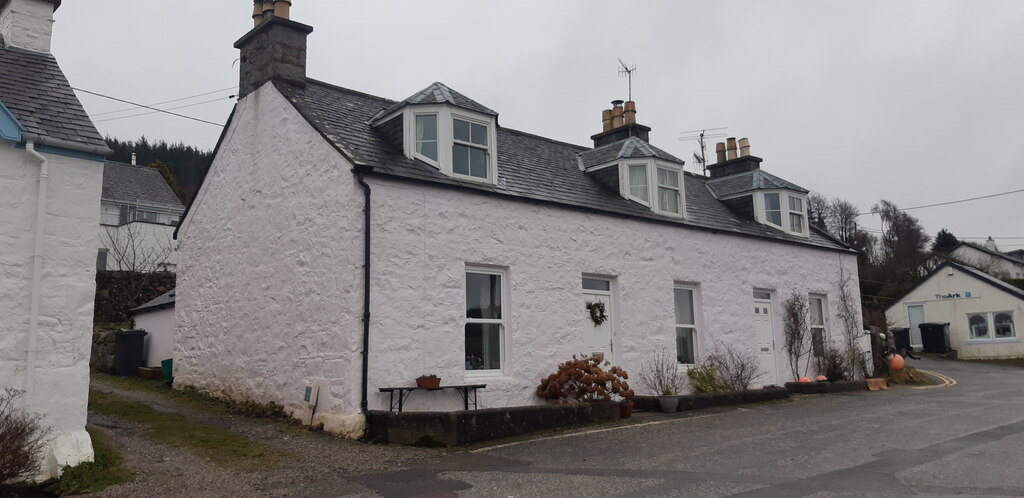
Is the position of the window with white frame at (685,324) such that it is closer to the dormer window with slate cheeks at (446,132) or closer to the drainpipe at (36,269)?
the dormer window with slate cheeks at (446,132)

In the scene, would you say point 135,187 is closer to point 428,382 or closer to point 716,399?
point 428,382

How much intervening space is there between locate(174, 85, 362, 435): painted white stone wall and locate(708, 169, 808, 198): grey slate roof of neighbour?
41.4ft

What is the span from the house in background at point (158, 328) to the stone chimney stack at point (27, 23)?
25.7 ft

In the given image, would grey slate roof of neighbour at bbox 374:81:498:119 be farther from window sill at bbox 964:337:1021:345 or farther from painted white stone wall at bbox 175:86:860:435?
window sill at bbox 964:337:1021:345

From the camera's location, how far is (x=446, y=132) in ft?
41.5

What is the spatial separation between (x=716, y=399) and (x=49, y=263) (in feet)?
36.8

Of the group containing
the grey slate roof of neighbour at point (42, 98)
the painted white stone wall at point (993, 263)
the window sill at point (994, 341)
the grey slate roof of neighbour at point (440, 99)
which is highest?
the painted white stone wall at point (993, 263)

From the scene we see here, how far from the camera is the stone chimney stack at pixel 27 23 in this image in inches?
382

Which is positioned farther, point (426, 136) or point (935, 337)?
point (935, 337)

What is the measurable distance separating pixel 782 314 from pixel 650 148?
533 cm

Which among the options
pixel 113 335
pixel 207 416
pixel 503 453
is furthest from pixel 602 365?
pixel 113 335

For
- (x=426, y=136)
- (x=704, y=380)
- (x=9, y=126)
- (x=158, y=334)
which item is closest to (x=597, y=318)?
(x=704, y=380)

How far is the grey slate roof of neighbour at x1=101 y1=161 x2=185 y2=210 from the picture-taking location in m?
39.6

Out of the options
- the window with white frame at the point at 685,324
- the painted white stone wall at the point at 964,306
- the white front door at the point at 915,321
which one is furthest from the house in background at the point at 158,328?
the white front door at the point at 915,321
